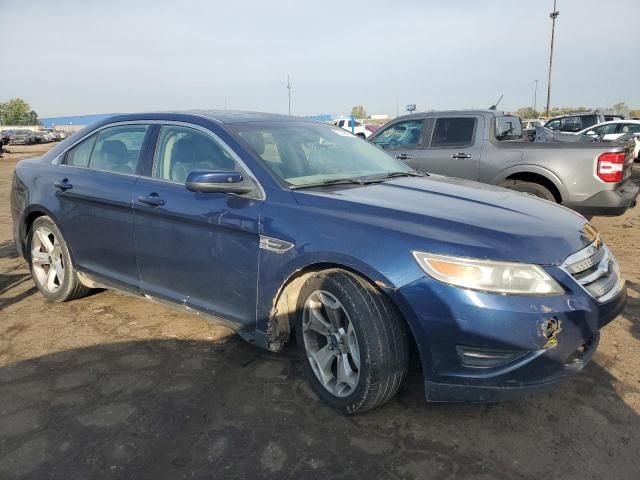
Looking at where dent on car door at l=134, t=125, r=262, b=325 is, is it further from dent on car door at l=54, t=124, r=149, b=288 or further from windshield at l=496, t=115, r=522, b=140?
windshield at l=496, t=115, r=522, b=140

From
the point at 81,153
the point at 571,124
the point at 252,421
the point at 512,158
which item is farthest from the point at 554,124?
the point at 252,421

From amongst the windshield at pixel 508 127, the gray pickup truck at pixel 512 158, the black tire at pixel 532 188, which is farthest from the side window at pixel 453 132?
the black tire at pixel 532 188

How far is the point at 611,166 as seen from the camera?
5852 millimetres

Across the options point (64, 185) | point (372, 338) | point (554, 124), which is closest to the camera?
point (372, 338)

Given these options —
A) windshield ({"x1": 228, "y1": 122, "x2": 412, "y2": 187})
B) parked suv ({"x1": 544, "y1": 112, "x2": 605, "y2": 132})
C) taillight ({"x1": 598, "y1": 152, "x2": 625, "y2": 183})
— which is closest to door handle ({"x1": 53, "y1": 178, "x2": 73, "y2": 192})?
windshield ({"x1": 228, "y1": 122, "x2": 412, "y2": 187})

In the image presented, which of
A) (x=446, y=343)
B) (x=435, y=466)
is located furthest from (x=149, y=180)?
(x=435, y=466)

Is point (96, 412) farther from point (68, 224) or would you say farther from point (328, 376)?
point (68, 224)

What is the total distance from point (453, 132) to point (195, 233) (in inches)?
193

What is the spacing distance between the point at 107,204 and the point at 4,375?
130cm

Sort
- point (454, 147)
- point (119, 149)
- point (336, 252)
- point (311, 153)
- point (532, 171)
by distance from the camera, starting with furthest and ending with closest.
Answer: point (454, 147)
point (532, 171)
point (119, 149)
point (311, 153)
point (336, 252)

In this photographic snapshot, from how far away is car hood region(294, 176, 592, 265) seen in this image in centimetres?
241

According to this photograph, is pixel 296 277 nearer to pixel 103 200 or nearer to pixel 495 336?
pixel 495 336

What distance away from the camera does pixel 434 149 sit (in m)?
7.12

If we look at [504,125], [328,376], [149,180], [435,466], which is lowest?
[435,466]
